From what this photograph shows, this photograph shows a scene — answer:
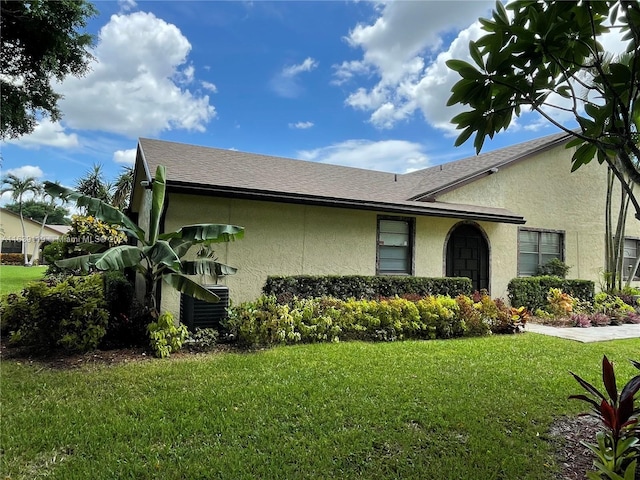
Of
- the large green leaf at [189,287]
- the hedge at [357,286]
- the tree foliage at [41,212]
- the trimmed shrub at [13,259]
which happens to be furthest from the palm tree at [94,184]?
the tree foliage at [41,212]

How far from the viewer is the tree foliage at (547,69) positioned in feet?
9.09

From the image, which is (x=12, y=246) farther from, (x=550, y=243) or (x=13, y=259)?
(x=550, y=243)

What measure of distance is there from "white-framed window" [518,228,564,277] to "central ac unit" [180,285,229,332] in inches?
451

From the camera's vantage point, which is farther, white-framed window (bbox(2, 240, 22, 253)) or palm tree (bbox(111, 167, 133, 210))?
white-framed window (bbox(2, 240, 22, 253))

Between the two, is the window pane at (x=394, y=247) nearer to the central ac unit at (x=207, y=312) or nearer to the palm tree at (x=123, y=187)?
the central ac unit at (x=207, y=312)

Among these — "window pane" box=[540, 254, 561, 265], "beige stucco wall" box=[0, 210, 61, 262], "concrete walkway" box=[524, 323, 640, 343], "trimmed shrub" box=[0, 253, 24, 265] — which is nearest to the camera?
"concrete walkway" box=[524, 323, 640, 343]

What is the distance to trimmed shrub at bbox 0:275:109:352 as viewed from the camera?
6.81m

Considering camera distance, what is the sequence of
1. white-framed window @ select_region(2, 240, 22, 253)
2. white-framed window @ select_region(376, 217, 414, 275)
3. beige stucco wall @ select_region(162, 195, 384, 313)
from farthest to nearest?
white-framed window @ select_region(2, 240, 22, 253), white-framed window @ select_region(376, 217, 414, 275), beige stucco wall @ select_region(162, 195, 384, 313)

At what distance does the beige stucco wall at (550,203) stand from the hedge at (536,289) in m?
0.44

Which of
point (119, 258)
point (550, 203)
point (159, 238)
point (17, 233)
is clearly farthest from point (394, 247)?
point (17, 233)

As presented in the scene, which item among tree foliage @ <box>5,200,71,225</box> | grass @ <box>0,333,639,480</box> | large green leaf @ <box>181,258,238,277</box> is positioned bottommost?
grass @ <box>0,333,639,480</box>

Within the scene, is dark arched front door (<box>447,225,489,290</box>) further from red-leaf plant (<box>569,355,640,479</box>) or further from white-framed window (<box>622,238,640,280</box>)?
red-leaf plant (<box>569,355,640,479</box>)

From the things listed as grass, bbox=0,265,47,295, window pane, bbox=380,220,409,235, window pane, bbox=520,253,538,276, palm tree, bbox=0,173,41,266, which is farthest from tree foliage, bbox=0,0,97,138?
palm tree, bbox=0,173,41,266

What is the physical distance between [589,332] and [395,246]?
19.3 feet
